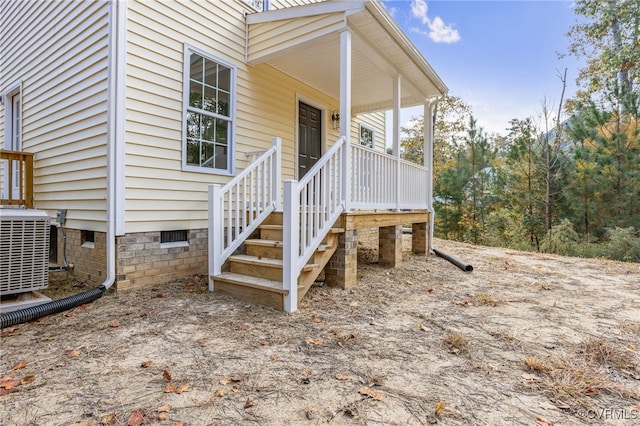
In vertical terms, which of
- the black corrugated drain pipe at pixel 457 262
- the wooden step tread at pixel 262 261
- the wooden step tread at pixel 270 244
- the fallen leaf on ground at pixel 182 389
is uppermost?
the wooden step tread at pixel 270 244

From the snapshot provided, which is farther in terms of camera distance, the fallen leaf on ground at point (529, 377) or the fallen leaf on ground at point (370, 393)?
the fallen leaf on ground at point (529, 377)

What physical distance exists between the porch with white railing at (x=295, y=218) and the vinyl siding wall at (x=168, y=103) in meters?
0.64

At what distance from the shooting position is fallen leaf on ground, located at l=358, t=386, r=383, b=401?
181 cm

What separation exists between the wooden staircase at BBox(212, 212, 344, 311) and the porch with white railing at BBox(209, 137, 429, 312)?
1cm

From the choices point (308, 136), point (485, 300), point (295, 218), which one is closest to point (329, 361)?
point (295, 218)

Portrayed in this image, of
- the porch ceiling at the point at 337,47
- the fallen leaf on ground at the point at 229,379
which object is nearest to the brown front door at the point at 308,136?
the porch ceiling at the point at 337,47

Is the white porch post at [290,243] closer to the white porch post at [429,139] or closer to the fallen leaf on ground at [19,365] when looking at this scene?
the fallen leaf on ground at [19,365]

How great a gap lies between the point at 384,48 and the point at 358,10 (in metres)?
1.02

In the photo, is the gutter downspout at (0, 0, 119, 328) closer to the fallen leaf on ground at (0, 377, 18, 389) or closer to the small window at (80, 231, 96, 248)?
the small window at (80, 231, 96, 248)

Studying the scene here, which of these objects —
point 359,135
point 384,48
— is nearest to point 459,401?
point 384,48

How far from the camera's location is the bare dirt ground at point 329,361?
169 centimetres

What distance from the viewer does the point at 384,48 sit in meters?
4.77

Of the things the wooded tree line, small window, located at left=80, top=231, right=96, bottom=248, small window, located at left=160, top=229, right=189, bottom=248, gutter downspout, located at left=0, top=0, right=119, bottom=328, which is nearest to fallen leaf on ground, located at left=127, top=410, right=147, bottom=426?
gutter downspout, located at left=0, top=0, right=119, bottom=328

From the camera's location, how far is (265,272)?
362 centimetres
